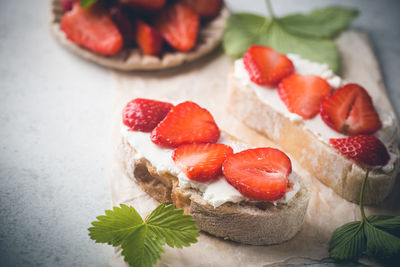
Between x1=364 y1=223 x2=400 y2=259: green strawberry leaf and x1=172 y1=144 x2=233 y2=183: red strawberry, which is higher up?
x1=172 y1=144 x2=233 y2=183: red strawberry

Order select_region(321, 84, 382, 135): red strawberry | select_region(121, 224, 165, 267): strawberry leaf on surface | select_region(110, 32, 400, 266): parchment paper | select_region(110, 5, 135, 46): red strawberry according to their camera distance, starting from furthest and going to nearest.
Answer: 1. select_region(110, 5, 135, 46): red strawberry
2. select_region(321, 84, 382, 135): red strawberry
3. select_region(110, 32, 400, 266): parchment paper
4. select_region(121, 224, 165, 267): strawberry leaf on surface

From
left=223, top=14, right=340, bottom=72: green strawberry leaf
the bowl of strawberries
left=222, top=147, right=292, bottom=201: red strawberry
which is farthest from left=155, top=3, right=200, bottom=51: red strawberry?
left=222, top=147, right=292, bottom=201: red strawberry

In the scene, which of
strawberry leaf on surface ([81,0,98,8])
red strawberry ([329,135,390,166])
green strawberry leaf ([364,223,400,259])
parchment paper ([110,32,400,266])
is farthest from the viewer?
strawberry leaf on surface ([81,0,98,8])

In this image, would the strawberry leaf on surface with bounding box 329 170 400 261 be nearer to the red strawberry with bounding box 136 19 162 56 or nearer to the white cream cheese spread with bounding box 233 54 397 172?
the white cream cheese spread with bounding box 233 54 397 172

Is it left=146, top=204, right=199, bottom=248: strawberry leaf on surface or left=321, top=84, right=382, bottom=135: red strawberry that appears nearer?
left=146, top=204, right=199, bottom=248: strawberry leaf on surface

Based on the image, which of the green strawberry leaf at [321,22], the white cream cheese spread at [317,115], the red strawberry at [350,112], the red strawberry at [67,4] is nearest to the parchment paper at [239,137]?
the green strawberry leaf at [321,22]

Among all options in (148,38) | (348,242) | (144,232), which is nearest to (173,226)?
(144,232)

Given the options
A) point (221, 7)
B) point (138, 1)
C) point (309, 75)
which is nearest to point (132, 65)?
point (138, 1)
